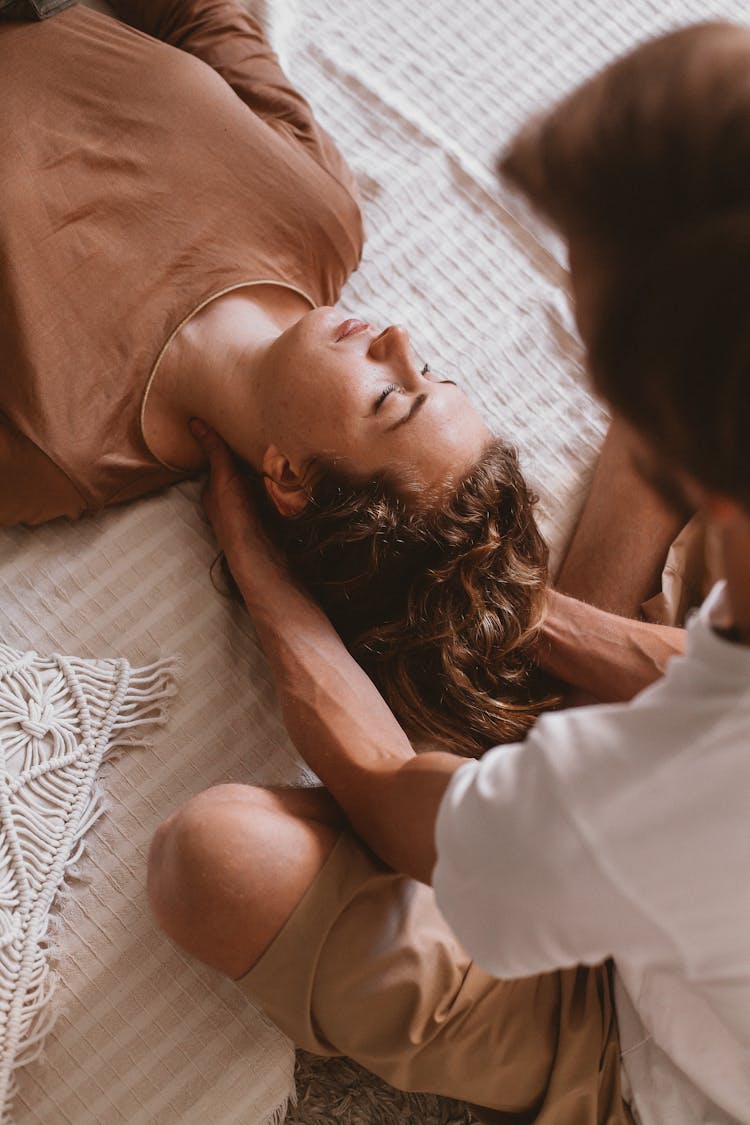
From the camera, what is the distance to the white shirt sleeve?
2.29 ft

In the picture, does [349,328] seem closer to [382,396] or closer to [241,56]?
[382,396]

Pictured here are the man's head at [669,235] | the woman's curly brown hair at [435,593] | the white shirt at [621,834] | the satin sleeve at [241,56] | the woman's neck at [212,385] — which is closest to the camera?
the man's head at [669,235]

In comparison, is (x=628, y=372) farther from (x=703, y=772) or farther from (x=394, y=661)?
(x=394, y=661)

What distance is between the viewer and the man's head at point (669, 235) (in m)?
0.57

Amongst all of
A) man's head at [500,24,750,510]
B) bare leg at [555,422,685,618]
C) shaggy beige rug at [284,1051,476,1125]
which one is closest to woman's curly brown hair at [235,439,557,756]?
bare leg at [555,422,685,618]

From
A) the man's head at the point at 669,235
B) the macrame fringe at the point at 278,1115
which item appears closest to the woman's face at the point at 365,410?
the man's head at the point at 669,235

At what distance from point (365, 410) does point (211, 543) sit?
30 centimetres

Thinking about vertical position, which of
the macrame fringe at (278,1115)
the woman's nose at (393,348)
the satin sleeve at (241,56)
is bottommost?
the macrame fringe at (278,1115)

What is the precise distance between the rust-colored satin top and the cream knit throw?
0.24 metres

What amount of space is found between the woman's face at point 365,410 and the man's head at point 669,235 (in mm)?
617

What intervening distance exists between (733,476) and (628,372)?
0.30 feet

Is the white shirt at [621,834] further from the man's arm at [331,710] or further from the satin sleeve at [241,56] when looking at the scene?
the satin sleeve at [241,56]

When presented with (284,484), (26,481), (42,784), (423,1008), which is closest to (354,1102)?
(423,1008)

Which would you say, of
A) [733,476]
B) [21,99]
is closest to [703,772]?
[733,476]
